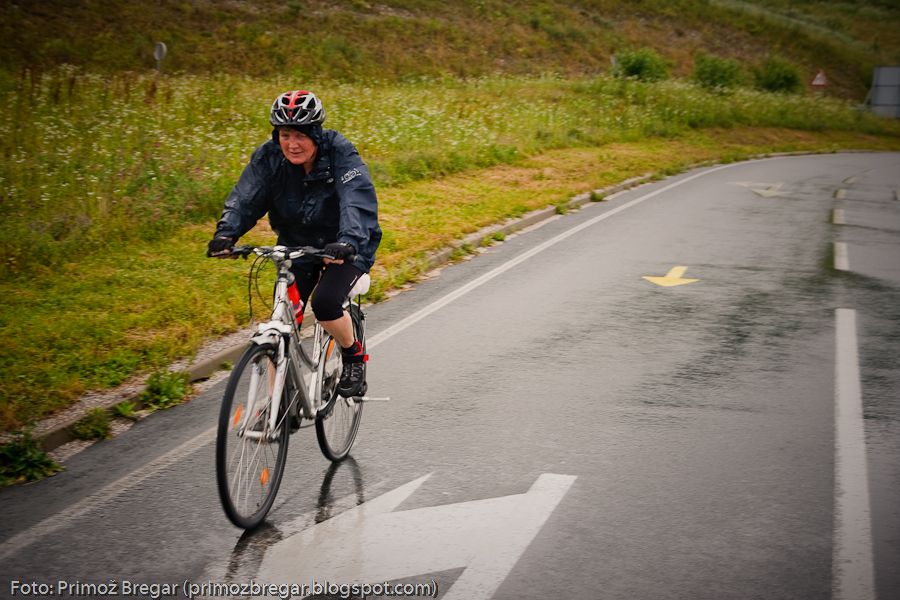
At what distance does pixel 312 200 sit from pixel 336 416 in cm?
134

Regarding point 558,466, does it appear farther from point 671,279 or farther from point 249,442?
point 671,279

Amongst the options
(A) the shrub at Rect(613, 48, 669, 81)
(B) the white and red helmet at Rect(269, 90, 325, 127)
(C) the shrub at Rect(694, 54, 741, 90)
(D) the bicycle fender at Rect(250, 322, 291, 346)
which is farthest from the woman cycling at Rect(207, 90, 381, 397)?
(C) the shrub at Rect(694, 54, 741, 90)

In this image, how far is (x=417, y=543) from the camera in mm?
4414

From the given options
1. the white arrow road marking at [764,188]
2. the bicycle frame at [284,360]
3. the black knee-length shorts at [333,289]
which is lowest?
the white arrow road marking at [764,188]

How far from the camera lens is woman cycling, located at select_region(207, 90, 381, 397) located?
4746mm

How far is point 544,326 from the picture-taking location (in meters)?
8.77

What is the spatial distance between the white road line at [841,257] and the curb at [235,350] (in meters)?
4.66

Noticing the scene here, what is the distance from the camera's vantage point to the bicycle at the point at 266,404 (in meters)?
4.23

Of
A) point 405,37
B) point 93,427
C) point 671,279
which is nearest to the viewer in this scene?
point 93,427

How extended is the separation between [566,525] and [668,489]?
0.77 metres

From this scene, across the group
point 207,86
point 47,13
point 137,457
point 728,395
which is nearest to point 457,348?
point 728,395

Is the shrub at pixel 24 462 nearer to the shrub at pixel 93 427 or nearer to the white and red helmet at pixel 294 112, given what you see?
the shrub at pixel 93 427

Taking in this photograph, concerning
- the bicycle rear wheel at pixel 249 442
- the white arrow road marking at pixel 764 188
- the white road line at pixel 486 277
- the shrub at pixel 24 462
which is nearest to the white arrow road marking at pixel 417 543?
the bicycle rear wheel at pixel 249 442

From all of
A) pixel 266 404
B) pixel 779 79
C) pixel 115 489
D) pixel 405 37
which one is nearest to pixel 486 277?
pixel 115 489
